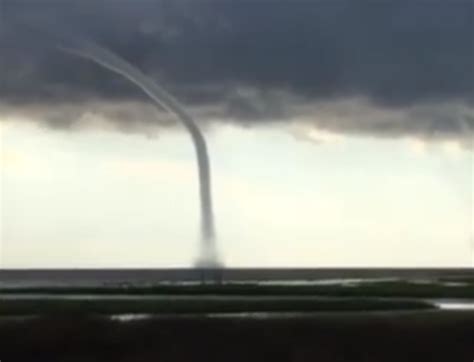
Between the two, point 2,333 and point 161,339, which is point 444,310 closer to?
point 161,339

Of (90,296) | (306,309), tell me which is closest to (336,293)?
(306,309)

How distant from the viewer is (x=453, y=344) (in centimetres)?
577

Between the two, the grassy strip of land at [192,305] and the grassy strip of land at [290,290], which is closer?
the grassy strip of land at [192,305]

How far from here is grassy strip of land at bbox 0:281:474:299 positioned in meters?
6.57

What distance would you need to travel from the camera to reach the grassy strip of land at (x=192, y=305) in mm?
5969

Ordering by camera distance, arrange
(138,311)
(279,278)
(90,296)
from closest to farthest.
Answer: (138,311) → (90,296) → (279,278)

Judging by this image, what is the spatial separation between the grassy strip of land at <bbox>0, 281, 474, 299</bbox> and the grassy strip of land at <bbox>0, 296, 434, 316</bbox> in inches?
7.9

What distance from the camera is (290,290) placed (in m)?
7.12

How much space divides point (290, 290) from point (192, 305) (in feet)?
3.79

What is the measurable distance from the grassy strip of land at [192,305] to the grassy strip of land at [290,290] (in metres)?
0.20

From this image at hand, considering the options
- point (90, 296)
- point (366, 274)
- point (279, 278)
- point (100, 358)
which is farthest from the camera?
point (366, 274)

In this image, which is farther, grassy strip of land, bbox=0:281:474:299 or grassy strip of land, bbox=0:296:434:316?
grassy strip of land, bbox=0:281:474:299

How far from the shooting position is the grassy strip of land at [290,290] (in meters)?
6.57

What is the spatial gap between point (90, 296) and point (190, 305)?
0.69 m
